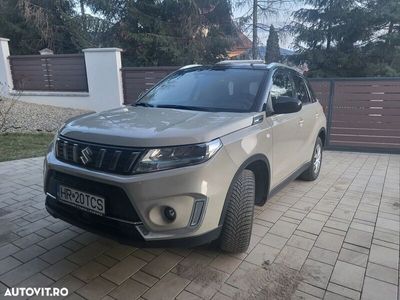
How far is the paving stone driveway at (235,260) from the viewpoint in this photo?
7.91 feet

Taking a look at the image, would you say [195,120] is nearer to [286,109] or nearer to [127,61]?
[286,109]

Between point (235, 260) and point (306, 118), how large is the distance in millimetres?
2278

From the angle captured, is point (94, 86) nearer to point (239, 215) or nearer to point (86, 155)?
point (86, 155)

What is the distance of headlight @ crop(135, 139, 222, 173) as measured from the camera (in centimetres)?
218

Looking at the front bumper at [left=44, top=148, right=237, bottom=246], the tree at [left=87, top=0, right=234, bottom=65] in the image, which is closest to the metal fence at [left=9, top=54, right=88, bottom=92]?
the tree at [left=87, top=0, right=234, bottom=65]

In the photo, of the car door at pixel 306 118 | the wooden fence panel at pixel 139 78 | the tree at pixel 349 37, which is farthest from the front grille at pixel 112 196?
→ the tree at pixel 349 37

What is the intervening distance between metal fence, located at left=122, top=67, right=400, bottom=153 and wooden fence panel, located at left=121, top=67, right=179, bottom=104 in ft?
14.1

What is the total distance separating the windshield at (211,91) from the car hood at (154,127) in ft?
0.78

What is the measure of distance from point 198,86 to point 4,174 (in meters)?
3.47

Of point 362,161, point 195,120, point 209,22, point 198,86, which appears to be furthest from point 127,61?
point 195,120

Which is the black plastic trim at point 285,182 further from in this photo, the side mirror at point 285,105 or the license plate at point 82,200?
the license plate at point 82,200

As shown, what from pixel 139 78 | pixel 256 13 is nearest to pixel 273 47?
pixel 256 13

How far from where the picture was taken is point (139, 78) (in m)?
9.75

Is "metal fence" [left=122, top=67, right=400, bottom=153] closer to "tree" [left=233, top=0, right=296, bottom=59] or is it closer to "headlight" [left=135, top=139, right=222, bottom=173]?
"headlight" [left=135, top=139, right=222, bottom=173]
